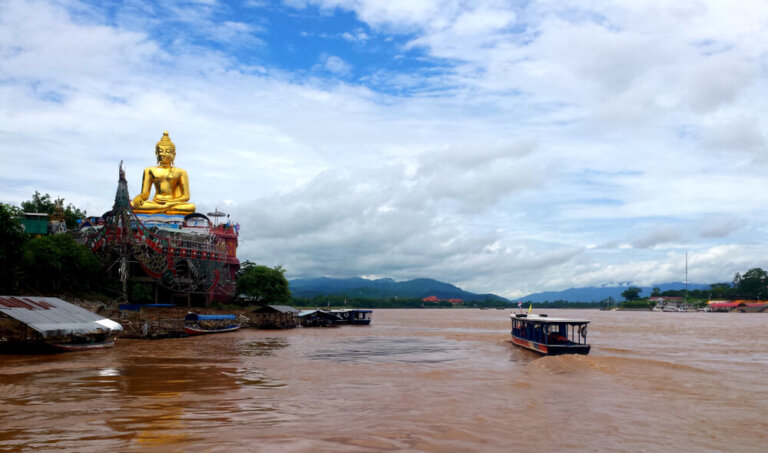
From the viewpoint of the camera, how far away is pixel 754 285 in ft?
429

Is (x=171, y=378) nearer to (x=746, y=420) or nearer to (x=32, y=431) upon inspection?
(x=32, y=431)

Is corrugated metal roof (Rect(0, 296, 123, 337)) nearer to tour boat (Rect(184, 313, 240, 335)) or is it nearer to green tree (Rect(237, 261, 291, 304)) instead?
tour boat (Rect(184, 313, 240, 335))

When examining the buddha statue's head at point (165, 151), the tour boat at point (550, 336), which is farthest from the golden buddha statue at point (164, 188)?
the tour boat at point (550, 336)

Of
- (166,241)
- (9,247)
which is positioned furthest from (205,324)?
(9,247)

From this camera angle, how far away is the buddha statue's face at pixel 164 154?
57.0 meters

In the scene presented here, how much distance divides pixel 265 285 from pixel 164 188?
15274 millimetres

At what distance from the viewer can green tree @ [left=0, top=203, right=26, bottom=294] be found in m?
32.4

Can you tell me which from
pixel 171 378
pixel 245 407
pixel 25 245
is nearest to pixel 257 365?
pixel 171 378

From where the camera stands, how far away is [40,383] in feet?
60.3

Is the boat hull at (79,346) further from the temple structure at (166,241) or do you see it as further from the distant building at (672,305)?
the distant building at (672,305)

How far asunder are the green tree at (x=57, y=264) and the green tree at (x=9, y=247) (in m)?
2.92

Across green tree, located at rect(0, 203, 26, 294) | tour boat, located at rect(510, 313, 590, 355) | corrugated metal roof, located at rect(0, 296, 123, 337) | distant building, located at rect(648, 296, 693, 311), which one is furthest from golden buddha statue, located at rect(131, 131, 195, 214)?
distant building, located at rect(648, 296, 693, 311)

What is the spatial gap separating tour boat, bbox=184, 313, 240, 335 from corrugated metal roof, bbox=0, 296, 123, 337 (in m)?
11.1

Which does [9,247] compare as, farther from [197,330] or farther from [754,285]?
[754,285]
